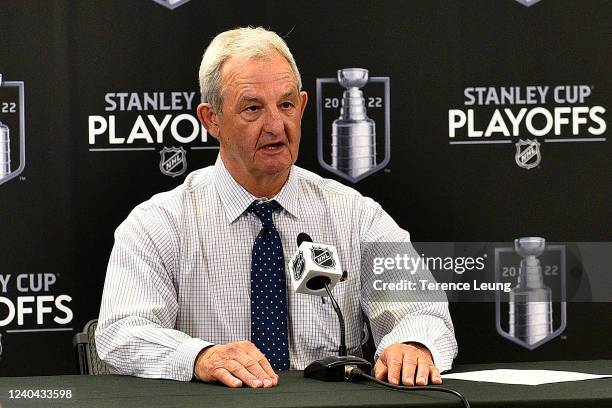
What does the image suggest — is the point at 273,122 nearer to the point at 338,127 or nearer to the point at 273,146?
the point at 273,146

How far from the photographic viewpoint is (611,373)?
7.07ft

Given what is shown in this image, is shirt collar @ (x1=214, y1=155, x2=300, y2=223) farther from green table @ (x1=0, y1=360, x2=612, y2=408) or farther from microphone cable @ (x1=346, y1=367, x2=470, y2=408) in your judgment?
microphone cable @ (x1=346, y1=367, x2=470, y2=408)

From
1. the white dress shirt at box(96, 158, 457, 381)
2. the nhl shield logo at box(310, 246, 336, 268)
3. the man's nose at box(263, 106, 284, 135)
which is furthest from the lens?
the man's nose at box(263, 106, 284, 135)

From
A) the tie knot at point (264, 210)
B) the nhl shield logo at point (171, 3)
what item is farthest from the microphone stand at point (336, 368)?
the nhl shield logo at point (171, 3)

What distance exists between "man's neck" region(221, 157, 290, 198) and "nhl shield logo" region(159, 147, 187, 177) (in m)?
0.58

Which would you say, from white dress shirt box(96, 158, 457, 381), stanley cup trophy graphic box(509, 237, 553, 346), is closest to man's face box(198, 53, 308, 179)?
white dress shirt box(96, 158, 457, 381)

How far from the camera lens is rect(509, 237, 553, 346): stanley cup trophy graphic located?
3551 millimetres

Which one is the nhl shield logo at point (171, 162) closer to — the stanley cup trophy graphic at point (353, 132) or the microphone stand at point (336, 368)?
the stanley cup trophy graphic at point (353, 132)

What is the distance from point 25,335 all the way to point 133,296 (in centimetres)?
102

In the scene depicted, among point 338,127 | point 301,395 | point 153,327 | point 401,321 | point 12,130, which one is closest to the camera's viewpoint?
point 301,395

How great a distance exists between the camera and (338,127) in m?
3.53

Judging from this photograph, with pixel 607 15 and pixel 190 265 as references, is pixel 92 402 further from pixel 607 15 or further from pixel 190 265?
pixel 607 15

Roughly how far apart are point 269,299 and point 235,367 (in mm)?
673

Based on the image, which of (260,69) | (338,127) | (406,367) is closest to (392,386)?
(406,367)
